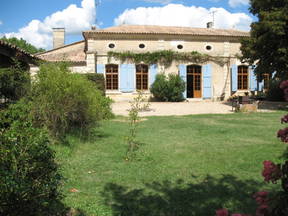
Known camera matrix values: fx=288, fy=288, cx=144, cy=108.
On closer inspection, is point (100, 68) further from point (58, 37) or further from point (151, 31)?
point (58, 37)

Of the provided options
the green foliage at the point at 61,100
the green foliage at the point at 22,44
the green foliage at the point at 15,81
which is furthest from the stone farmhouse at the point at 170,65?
the green foliage at the point at 22,44

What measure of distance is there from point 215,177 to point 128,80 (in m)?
15.0

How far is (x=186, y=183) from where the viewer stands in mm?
3729

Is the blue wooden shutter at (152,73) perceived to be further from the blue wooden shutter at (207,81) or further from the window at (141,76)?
the blue wooden shutter at (207,81)

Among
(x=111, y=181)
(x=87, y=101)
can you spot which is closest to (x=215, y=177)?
(x=111, y=181)

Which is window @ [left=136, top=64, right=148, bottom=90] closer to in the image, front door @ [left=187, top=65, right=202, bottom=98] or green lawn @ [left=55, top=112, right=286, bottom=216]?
front door @ [left=187, top=65, right=202, bottom=98]

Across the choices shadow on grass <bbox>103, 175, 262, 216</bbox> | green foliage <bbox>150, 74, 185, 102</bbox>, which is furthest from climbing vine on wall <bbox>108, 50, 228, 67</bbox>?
shadow on grass <bbox>103, 175, 262, 216</bbox>

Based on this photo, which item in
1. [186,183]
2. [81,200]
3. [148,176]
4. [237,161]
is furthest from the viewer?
[237,161]

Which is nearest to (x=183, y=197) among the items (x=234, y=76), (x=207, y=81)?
(x=207, y=81)

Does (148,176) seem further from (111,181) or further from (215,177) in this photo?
(215,177)

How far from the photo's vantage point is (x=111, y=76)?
18.7 m

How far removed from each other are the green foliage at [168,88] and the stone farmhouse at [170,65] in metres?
0.65

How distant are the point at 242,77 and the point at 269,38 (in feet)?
24.8

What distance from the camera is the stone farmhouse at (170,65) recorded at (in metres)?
18.4
